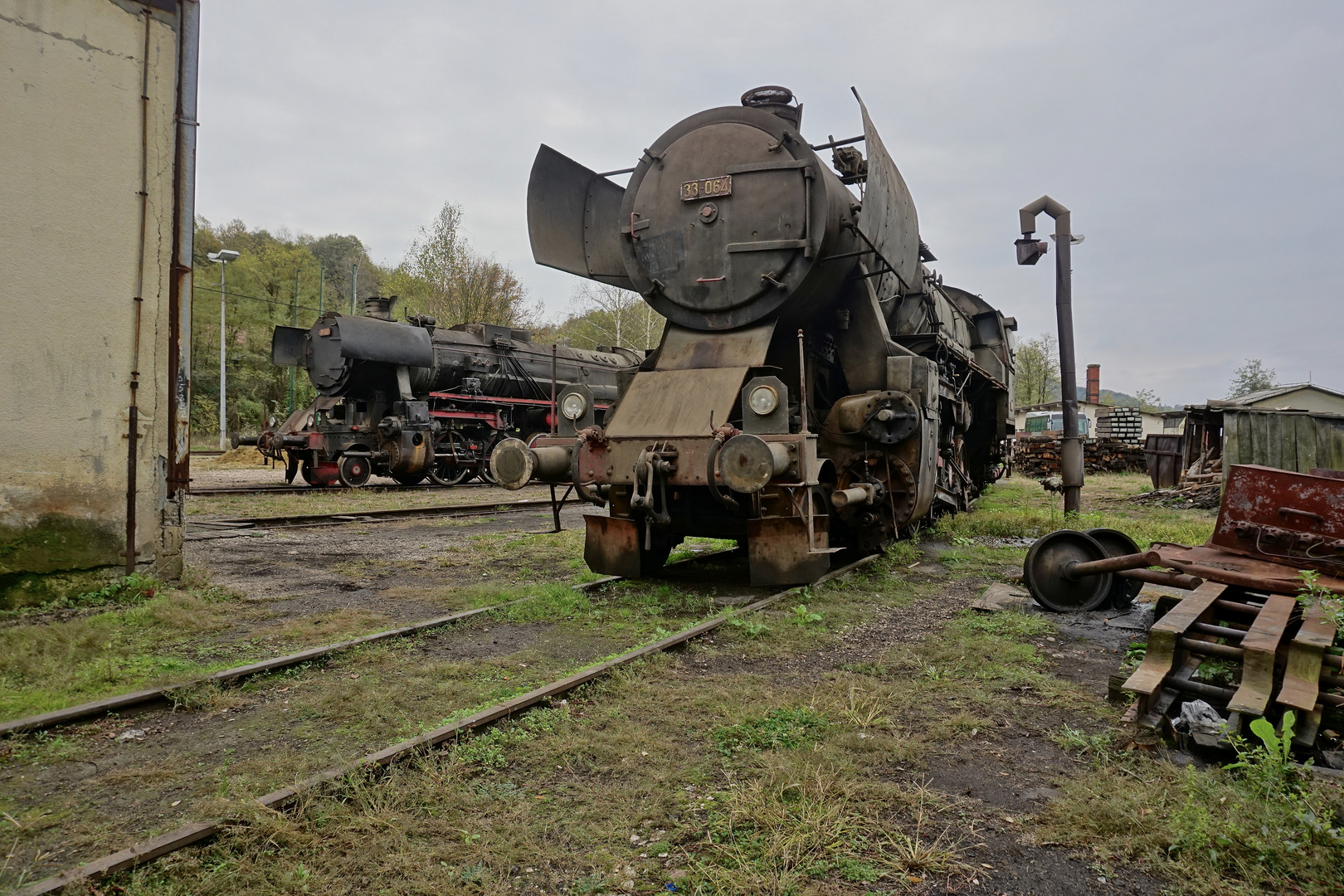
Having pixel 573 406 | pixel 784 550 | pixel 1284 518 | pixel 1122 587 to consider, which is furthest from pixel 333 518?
pixel 1284 518

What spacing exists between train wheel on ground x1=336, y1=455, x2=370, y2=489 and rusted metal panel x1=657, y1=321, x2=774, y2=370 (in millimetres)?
10159

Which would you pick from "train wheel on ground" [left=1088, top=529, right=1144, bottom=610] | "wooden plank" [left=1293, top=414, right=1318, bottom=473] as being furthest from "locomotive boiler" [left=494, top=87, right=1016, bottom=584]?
"wooden plank" [left=1293, top=414, right=1318, bottom=473]

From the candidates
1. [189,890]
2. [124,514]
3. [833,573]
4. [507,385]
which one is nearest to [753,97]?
[833,573]

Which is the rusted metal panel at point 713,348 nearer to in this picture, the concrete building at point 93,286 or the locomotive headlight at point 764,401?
the locomotive headlight at point 764,401

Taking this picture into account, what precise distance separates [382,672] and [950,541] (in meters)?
6.68

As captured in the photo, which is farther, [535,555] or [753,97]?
[535,555]

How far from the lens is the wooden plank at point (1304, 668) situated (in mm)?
2806

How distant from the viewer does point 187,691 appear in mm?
3420

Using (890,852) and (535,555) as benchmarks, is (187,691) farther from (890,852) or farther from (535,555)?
(535,555)

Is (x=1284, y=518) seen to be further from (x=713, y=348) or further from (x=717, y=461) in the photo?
(x=713, y=348)

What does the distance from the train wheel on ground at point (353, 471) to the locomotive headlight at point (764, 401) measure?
11369mm

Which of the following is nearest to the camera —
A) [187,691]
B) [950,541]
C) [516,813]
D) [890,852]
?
[890,852]

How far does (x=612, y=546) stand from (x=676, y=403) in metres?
1.27

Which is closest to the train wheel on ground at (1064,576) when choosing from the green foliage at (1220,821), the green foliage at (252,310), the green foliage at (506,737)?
the green foliage at (1220,821)
